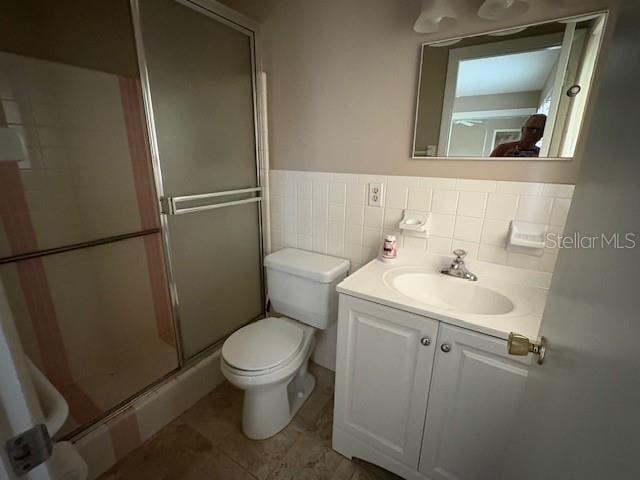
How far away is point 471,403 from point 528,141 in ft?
3.13

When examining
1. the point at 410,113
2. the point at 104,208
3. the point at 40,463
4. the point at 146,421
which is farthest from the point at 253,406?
the point at 410,113

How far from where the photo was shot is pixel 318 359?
1906 mm

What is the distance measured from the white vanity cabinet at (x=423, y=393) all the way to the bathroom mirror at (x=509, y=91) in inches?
29.0

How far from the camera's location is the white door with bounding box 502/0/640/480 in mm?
354

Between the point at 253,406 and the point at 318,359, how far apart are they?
59 cm

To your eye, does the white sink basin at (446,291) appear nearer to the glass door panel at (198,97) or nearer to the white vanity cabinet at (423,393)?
the white vanity cabinet at (423,393)

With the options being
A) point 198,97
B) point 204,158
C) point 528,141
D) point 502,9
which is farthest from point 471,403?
point 198,97

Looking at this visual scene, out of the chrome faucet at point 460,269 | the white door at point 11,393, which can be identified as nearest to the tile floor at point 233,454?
the chrome faucet at point 460,269

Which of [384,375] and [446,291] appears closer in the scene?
[384,375]

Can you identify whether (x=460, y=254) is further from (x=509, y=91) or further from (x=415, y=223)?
(x=509, y=91)

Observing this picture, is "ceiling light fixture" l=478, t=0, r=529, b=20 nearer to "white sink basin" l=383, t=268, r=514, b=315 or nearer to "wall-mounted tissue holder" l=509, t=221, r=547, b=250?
"wall-mounted tissue holder" l=509, t=221, r=547, b=250

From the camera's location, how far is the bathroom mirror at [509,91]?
1.01 metres

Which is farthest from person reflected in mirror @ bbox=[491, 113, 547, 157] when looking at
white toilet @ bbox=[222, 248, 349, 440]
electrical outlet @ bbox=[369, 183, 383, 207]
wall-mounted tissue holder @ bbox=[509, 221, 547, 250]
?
white toilet @ bbox=[222, 248, 349, 440]

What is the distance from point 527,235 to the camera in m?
1.15
